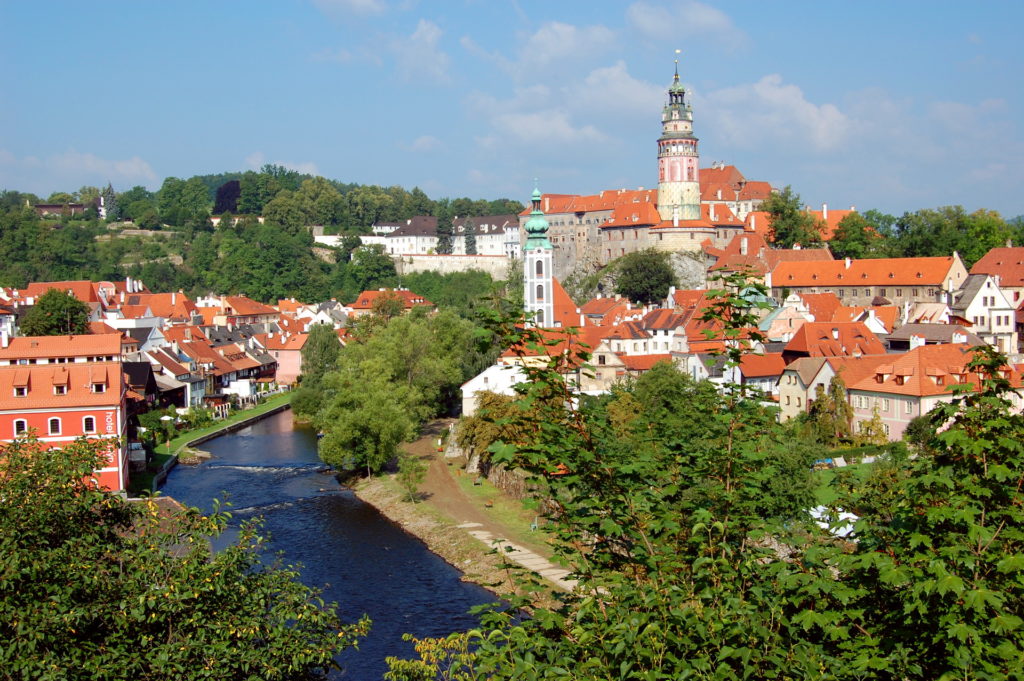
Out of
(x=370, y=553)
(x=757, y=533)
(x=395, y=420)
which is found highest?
(x=757, y=533)

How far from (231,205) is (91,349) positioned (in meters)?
78.2

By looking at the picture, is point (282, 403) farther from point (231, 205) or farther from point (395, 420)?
point (231, 205)

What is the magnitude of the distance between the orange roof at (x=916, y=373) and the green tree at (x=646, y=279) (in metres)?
28.2

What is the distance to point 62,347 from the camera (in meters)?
34.9

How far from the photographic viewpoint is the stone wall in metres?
84.4

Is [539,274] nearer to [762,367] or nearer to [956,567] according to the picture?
[762,367]

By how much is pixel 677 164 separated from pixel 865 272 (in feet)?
60.3

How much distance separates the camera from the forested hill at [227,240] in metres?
85.0

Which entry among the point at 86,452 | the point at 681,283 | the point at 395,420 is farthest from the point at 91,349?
the point at 681,283

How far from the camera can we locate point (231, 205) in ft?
362

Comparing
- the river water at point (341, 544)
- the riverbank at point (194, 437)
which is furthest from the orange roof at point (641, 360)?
the riverbank at point (194, 437)

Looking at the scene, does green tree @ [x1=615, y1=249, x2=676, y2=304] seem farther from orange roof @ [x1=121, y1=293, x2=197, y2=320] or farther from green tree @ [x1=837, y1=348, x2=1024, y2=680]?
green tree @ [x1=837, y1=348, x2=1024, y2=680]

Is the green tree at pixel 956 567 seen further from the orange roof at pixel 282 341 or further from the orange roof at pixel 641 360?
the orange roof at pixel 282 341

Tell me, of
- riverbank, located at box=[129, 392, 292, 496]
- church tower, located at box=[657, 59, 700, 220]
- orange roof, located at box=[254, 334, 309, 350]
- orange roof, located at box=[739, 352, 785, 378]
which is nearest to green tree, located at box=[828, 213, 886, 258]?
church tower, located at box=[657, 59, 700, 220]
